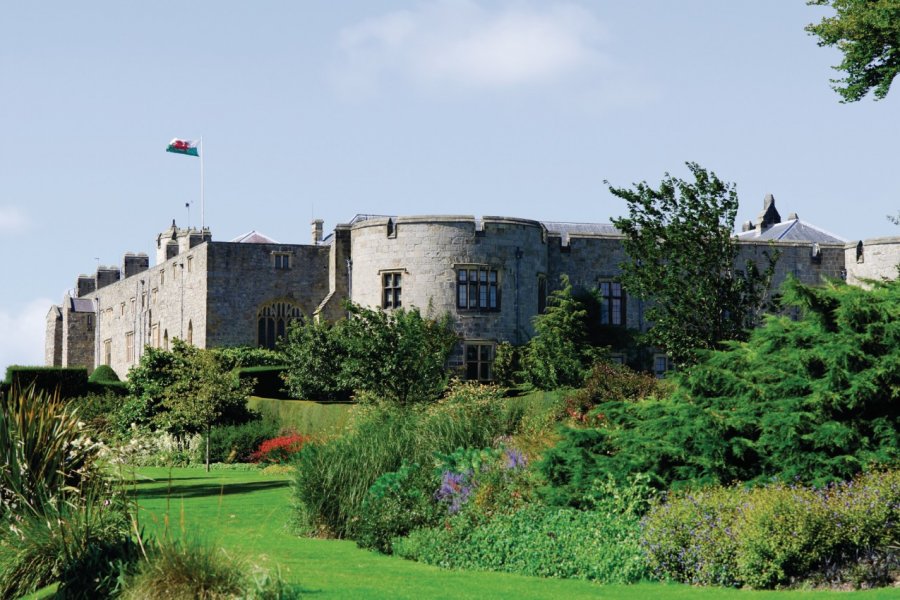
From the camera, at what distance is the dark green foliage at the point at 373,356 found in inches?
1407

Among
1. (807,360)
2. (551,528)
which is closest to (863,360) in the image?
(807,360)

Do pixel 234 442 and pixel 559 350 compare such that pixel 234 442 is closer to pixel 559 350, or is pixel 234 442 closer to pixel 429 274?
pixel 429 274

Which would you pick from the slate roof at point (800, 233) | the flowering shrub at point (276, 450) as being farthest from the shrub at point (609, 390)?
the slate roof at point (800, 233)

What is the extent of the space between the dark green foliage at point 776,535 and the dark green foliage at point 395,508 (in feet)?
11.5

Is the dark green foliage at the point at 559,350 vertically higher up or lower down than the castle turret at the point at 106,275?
lower down

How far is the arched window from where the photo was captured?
4797cm

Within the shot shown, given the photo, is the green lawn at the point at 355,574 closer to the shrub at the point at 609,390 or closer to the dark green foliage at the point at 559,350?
the shrub at the point at 609,390

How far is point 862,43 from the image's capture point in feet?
86.1

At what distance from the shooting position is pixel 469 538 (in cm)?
1425

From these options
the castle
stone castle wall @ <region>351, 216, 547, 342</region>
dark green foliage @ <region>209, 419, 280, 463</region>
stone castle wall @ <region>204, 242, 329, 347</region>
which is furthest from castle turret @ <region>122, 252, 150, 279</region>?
dark green foliage @ <region>209, 419, 280, 463</region>

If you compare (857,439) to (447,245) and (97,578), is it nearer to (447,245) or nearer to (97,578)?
(97,578)

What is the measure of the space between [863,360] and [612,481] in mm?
3121

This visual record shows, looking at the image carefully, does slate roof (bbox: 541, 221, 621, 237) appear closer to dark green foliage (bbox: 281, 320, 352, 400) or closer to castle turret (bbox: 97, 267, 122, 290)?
dark green foliage (bbox: 281, 320, 352, 400)

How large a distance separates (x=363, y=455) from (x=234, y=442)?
16.4 metres
